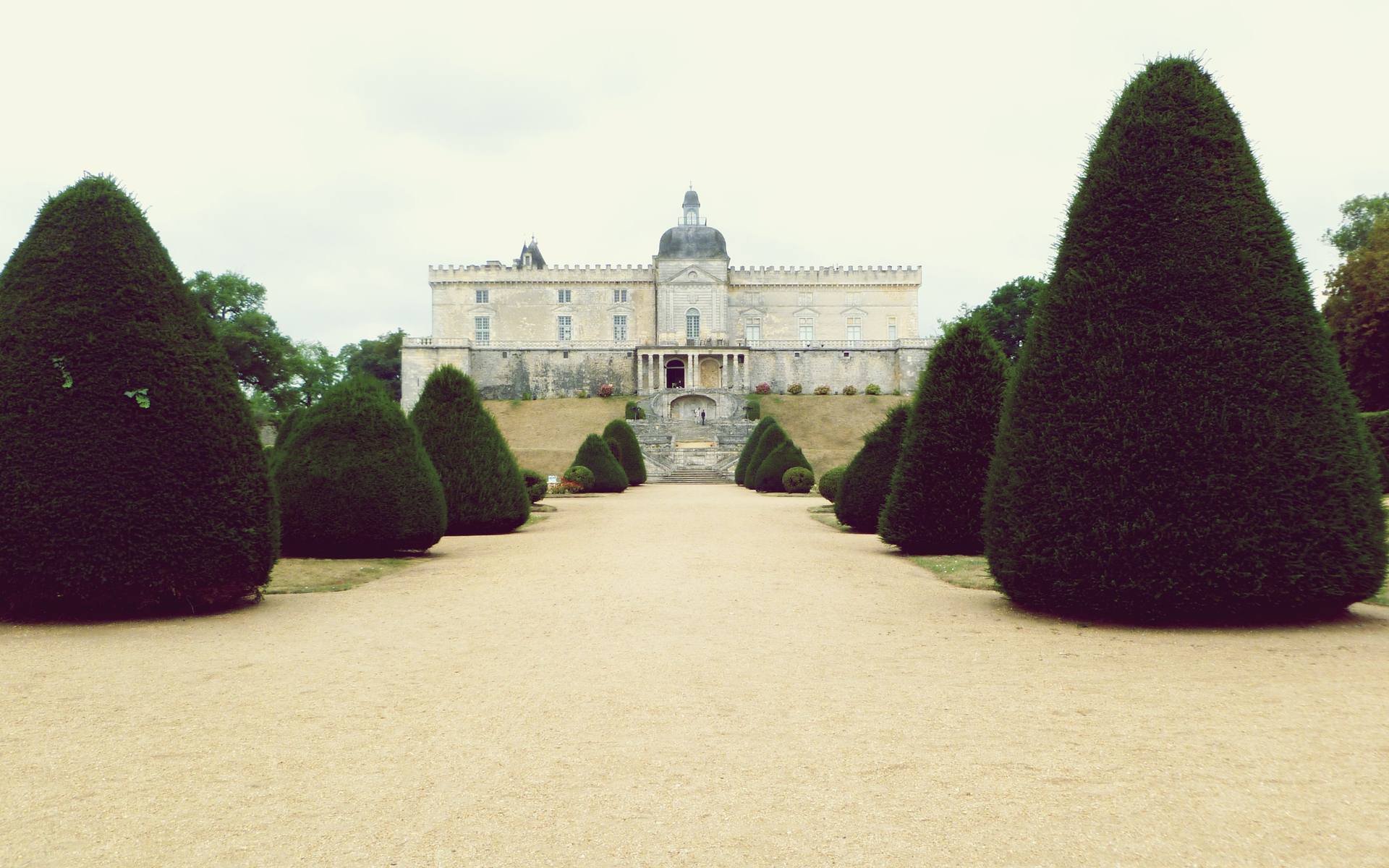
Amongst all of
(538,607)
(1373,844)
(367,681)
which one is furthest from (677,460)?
(1373,844)

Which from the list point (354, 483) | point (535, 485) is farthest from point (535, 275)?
point (354, 483)

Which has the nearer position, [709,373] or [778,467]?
[778,467]

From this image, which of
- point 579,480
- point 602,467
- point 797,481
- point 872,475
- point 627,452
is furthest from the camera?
point 627,452

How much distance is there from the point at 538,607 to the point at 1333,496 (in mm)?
5456

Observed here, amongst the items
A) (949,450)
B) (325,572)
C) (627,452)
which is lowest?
(325,572)

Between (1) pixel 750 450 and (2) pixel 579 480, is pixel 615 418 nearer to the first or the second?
(1) pixel 750 450

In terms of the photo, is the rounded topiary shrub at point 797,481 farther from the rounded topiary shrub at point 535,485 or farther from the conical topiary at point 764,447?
the rounded topiary shrub at point 535,485

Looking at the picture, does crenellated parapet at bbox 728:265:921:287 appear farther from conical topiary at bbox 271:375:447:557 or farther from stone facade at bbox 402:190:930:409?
conical topiary at bbox 271:375:447:557

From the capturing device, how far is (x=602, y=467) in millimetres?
28594

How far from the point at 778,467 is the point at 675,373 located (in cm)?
3329

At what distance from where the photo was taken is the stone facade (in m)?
59.2

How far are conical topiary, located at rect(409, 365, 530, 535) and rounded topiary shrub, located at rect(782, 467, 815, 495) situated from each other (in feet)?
43.4

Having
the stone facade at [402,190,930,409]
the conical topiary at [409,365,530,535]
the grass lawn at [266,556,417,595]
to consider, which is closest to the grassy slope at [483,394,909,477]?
the stone facade at [402,190,930,409]

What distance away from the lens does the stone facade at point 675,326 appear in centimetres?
5922
